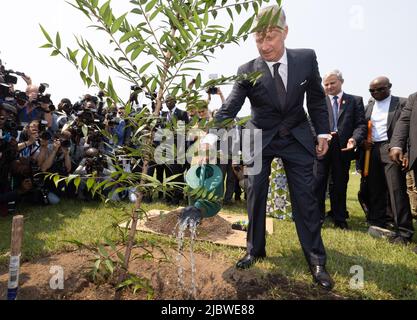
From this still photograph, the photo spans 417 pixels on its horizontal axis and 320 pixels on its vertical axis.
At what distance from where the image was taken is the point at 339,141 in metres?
5.39

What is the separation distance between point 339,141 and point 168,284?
3989 mm

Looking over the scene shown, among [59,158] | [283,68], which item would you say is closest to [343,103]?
[283,68]

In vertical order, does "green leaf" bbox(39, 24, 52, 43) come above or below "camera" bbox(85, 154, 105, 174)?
above

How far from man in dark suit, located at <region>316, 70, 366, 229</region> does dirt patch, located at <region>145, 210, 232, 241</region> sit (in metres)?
1.78

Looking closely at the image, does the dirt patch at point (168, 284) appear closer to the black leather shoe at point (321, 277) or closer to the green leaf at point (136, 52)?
the black leather shoe at point (321, 277)

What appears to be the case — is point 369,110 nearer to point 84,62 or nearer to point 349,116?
point 349,116

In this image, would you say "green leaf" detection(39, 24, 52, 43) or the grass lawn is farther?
the grass lawn

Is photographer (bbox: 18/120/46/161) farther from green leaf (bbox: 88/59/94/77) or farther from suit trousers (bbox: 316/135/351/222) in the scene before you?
suit trousers (bbox: 316/135/351/222)

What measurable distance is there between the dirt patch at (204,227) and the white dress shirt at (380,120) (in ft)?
9.55

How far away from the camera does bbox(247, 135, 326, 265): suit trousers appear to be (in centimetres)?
305

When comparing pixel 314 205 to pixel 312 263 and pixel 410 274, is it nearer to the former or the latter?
pixel 312 263

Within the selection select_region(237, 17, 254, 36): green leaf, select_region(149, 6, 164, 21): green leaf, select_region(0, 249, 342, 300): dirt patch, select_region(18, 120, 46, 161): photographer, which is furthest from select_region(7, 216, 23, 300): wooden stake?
select_region(18, 120, 46, 161): photographer

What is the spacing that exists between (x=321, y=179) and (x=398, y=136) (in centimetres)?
141
